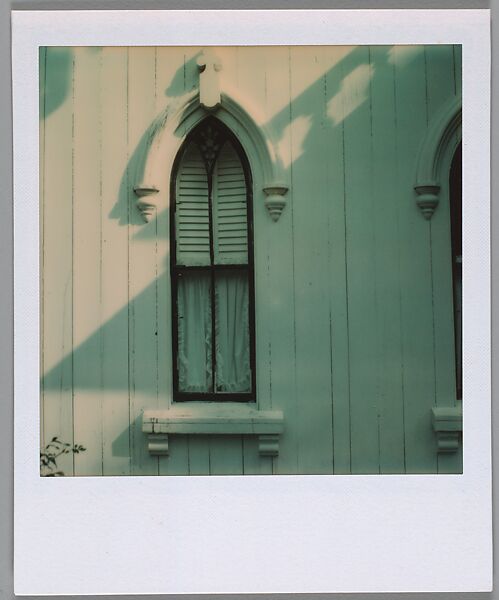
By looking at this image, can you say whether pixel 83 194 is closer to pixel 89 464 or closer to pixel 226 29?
pixel 226 29

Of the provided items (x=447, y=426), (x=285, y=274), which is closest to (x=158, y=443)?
(x=285, y=274)

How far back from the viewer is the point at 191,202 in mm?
5105

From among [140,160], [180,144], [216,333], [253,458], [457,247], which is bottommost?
[253,458]

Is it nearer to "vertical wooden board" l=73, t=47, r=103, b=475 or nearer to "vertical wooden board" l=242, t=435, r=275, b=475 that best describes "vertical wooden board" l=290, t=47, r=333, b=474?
"vertical wooden board" l=242, t=435, r=275, b=475

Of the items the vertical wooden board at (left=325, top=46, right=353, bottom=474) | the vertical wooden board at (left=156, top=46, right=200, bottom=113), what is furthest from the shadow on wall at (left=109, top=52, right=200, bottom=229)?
the vertical wooden board at (left=325, top=46, right=353, bottom=474)

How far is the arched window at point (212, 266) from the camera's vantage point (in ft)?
16.7

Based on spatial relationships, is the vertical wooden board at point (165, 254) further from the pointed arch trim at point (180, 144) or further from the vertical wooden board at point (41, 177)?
the vertical wooden board at point (41, 177)

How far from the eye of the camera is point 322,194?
5.04 meters

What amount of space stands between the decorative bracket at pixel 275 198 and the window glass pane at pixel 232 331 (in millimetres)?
452

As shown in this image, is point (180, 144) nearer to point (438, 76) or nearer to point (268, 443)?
point (438, 76)

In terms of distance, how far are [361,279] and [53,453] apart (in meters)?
2.31

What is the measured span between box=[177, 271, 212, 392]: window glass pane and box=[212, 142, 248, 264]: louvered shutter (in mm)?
306

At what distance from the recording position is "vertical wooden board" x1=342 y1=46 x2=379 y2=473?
4996mm

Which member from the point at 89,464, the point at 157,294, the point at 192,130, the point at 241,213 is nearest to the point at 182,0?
the point at 192,130
